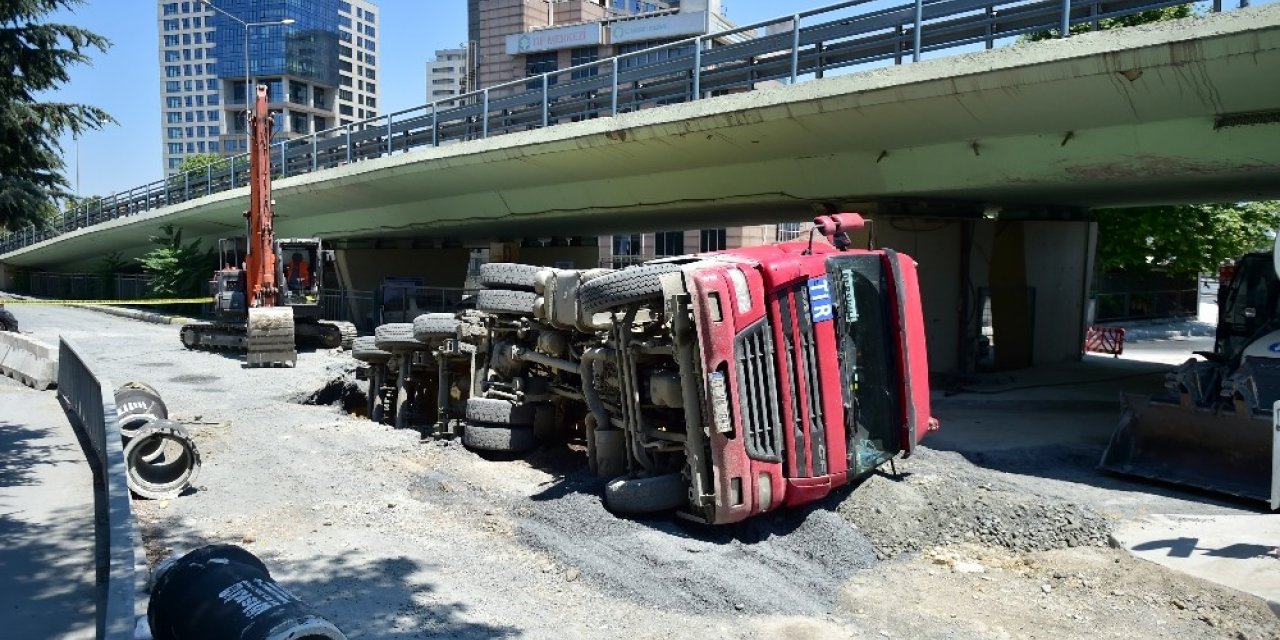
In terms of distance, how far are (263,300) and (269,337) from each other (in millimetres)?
2295

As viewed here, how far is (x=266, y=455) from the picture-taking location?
1001 centimetres

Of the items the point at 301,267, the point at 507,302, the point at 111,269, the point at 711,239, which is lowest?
the point at 507,302

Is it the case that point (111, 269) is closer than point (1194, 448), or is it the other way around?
point (1194, 448)

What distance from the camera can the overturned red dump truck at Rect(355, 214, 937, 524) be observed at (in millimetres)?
7000

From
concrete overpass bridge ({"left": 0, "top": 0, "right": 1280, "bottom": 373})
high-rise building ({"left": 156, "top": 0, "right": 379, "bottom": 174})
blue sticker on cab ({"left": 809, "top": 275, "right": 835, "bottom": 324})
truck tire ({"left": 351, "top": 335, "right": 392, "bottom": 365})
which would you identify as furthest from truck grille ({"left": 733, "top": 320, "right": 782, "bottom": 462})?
high-rise building ({"left": 156, "top": 0, "right": 379, "bottom": 174})

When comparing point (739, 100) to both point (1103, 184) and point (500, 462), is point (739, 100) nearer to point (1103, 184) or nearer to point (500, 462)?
point (1103, 184)

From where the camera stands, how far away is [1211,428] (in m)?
9.33

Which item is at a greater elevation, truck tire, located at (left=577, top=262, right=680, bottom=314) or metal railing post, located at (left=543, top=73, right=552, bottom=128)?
metal railing post, located at (left=543, top=73, right=552, bottom=128)

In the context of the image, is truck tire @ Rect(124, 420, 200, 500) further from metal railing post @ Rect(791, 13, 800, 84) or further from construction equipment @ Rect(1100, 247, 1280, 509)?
metal railing post @ Rect(791, 13, 800, 84)

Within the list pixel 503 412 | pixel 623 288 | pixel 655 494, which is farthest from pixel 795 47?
pixel 655 494

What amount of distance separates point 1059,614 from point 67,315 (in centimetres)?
3554

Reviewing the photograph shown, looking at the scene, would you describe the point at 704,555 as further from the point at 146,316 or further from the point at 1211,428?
the point at 146,316

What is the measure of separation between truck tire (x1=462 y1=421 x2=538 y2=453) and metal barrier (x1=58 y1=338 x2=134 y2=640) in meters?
3.35

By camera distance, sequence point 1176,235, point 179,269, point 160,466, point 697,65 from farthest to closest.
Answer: point 179,269 → point 1176,235 → point 697,65 → point 160,466
